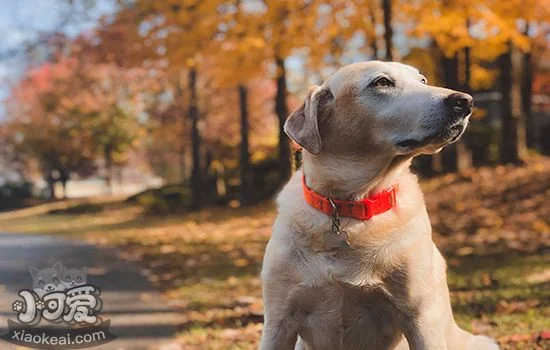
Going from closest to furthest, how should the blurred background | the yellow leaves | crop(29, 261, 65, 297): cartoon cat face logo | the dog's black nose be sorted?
1. the dog's black nose
2. crop(29, 261, 65, 297): cartoon cat face logo
3. the blurred background
4. the yellow leaves

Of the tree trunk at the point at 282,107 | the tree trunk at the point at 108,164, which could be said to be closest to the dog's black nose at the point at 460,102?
the tree trunk at the point at 108,164

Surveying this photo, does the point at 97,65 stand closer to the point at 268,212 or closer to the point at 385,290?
the point at 268,212

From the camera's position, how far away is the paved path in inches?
186

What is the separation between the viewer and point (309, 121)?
2.60 m

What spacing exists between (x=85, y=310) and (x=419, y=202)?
9.26 ft

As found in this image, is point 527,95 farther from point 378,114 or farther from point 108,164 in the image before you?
point 378,114

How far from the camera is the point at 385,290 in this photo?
8.06 feet

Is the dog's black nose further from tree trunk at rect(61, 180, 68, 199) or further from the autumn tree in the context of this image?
tree trunk at rect(61, 180, 68, 199)

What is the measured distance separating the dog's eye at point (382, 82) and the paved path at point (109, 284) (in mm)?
2577

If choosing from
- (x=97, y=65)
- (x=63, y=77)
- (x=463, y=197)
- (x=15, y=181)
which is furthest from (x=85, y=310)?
(x=463, y=197)

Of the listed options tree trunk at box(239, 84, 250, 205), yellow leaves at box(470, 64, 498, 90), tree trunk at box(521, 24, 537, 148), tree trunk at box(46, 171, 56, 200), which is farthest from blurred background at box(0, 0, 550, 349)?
tree trunk at box(521, 24, 537, 148)

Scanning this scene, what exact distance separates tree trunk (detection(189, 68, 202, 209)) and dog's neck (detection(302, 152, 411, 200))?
39.9 feet

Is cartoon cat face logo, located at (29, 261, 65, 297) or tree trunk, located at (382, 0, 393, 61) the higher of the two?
tree trunk, located at (382, 0, 393, 61)

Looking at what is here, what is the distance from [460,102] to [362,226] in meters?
0.62
